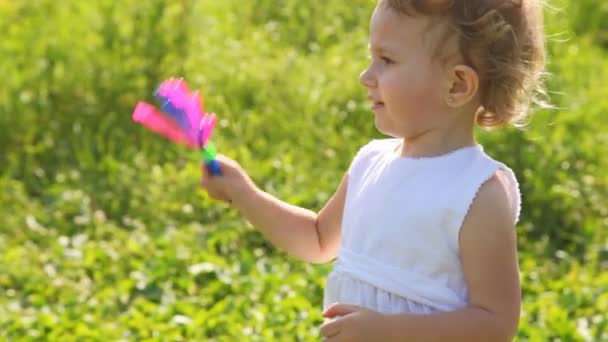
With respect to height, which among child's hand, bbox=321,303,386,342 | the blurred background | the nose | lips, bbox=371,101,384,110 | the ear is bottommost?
the blurred background

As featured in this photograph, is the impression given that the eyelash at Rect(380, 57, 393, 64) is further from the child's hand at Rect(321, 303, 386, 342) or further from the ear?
the child's hand at Rect(321, 303, 386, 342)

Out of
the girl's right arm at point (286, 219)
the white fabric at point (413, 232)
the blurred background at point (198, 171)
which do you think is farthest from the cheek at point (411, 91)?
the blurred background at point (198, 171)

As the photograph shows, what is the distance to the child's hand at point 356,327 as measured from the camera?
2.29 meters

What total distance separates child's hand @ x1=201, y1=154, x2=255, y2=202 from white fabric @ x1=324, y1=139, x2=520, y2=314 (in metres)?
0.29

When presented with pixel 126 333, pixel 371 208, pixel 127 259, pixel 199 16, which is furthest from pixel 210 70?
pixel 371 208

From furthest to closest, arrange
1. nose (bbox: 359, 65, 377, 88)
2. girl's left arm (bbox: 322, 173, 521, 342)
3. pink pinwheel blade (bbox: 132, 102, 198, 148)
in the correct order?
1. pink pinwheel blade (bbox: 132, 102, 198, 148)
2. nose (bbox: 359, 65, 377, 88)
3. girl's left arm (bbox: 322, 173, 521, 342)

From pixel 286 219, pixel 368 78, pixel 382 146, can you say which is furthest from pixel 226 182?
pixel 368 78

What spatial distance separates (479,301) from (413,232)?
0.17 meters

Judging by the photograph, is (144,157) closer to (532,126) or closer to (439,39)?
(532,126)

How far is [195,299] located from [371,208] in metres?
1.76

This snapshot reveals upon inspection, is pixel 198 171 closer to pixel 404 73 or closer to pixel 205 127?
pixel 205 127

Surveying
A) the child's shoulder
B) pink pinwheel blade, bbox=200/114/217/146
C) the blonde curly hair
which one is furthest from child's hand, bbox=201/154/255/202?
the blonde curly hair

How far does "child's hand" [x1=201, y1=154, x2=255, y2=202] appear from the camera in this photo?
8.73 feet

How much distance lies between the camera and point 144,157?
5.03 meters
